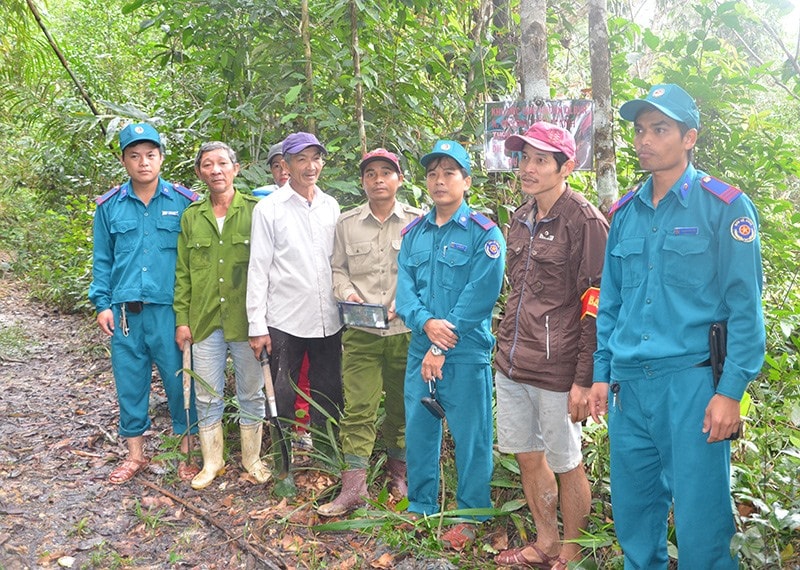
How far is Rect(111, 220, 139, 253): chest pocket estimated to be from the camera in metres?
4.28

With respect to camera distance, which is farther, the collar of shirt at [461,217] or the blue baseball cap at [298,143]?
the blue baseball cap at [298,143]

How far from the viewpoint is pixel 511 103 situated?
397 centimetres

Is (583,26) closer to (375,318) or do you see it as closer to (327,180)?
(327,180)

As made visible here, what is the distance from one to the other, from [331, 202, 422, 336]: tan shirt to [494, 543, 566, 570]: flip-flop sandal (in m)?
1.37

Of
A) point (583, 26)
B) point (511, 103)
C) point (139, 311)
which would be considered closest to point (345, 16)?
point (511, 103)

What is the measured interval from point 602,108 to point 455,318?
1696 millimetres

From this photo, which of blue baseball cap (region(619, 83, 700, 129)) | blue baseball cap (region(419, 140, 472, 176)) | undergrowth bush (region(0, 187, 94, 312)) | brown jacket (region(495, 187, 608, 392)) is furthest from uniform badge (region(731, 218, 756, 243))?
undergrowth bush (region(0, 187, 94, 312))

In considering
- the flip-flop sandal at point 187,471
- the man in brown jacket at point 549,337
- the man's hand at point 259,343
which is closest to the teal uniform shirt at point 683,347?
the man in brown jacket at point 549,337

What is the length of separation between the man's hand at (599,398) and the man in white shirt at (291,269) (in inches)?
74.5

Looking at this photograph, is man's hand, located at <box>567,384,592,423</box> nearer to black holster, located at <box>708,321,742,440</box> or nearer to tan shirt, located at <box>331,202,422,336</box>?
black holster, located at <box>708,321,742,440</box>

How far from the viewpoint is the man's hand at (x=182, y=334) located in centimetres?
429

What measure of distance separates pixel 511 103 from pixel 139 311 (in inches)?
104

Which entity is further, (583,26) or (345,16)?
(583,26)

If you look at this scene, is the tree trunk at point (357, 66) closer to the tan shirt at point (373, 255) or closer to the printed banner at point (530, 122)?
the tan shirt at point (373, 255)
